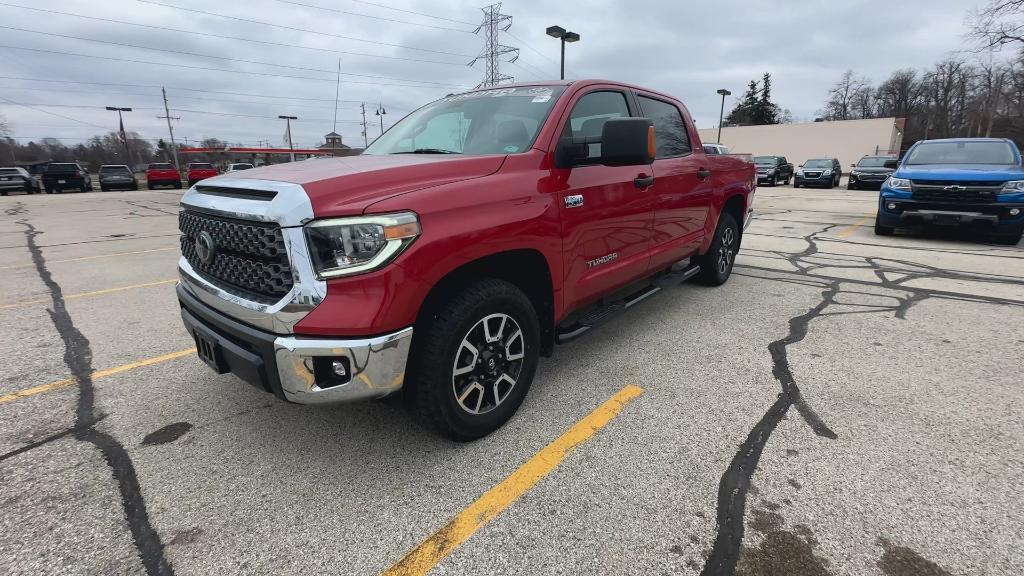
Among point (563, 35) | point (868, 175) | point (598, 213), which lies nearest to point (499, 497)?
point (598, 213)

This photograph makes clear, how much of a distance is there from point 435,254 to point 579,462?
1230mm

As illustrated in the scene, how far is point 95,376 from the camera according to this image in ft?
11.4

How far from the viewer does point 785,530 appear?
2008 millimetres

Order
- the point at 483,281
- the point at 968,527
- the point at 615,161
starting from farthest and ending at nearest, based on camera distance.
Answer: the point at 615,161 → the point at 483,281 → the point at 968,527

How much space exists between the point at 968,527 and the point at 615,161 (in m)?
2.23

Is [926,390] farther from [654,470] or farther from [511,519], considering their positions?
[511,519]

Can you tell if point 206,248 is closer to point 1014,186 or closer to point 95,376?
point 95,376

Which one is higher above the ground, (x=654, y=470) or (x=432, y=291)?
(x=432, y=291)

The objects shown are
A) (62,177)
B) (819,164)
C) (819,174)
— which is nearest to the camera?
(819,174)

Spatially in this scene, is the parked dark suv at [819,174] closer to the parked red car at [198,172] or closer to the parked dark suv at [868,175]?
the parked dark suv at [868,175]

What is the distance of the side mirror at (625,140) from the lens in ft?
8.95

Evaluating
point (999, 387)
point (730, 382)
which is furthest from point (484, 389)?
point (999, 387)

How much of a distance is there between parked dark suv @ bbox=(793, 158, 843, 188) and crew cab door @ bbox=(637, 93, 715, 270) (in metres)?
23.3

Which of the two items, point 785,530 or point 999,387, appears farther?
point 999,387
